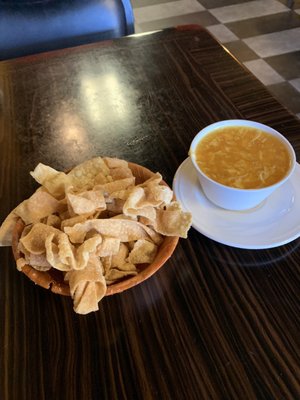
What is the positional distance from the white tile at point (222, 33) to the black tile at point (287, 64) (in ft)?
1.15

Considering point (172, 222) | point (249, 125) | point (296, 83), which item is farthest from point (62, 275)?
point (296, 83)

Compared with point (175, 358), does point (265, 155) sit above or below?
above

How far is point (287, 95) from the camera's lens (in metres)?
2.05

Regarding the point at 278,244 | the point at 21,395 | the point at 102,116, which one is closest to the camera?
the point at 21,395

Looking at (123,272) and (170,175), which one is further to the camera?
(170,175)

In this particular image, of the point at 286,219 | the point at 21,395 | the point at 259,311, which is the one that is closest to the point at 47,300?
the point at 21,395

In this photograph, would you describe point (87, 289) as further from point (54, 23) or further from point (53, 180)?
point (54, 23)

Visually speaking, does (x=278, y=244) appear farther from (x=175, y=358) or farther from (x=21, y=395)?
(x=21, y=395)

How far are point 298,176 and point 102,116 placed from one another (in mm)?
483

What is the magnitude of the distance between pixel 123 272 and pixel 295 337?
0.26 m

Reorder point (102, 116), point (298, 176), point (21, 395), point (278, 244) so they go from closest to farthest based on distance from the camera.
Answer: point (21, 395), point (278, 244), point (298, 176), point (102, 116)

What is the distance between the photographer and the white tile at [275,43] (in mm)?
2395

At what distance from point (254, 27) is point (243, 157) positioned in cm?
237

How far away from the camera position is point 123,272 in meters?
0.52
